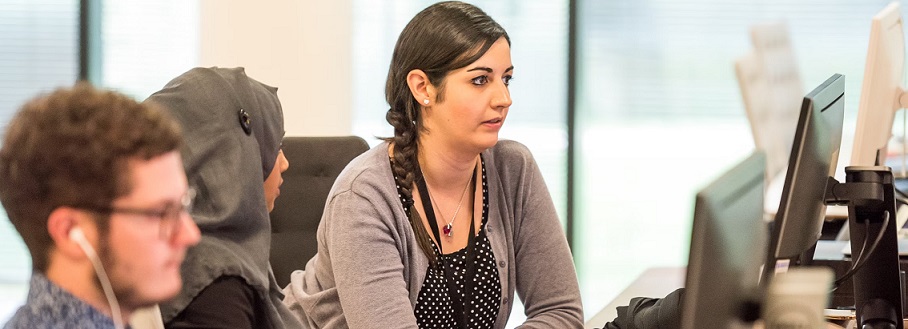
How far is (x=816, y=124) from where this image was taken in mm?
1539

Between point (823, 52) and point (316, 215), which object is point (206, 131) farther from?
point (823, 52)

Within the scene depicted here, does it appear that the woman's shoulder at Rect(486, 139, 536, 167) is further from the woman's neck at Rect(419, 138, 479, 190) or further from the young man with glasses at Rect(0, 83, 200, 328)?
the young man with glasses at Rect(0, 83, 200, 328)

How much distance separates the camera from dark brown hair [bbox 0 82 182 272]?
1.04 metres

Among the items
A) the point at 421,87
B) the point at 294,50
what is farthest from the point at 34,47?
the point at 421,87

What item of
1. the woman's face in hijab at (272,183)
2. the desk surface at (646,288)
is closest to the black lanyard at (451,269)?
the desk surface at (646,288)

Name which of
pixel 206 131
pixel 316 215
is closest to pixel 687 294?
pixel 206 131

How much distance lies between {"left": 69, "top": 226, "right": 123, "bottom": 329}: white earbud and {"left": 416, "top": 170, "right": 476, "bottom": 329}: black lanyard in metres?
1.11

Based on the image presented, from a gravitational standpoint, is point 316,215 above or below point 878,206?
below

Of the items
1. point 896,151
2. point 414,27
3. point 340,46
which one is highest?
point 414,27

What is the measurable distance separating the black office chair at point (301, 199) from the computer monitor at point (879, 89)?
116 centimetres

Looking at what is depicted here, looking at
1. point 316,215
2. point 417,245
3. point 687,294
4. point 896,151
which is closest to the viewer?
point 687,294

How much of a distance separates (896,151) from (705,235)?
3.57 meters

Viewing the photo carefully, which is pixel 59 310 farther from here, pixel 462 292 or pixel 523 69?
pixel 523 69

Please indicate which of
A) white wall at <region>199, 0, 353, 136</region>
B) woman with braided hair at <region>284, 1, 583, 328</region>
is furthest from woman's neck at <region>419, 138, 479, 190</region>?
white wall at <region>199, 0, 353, 136</region>
